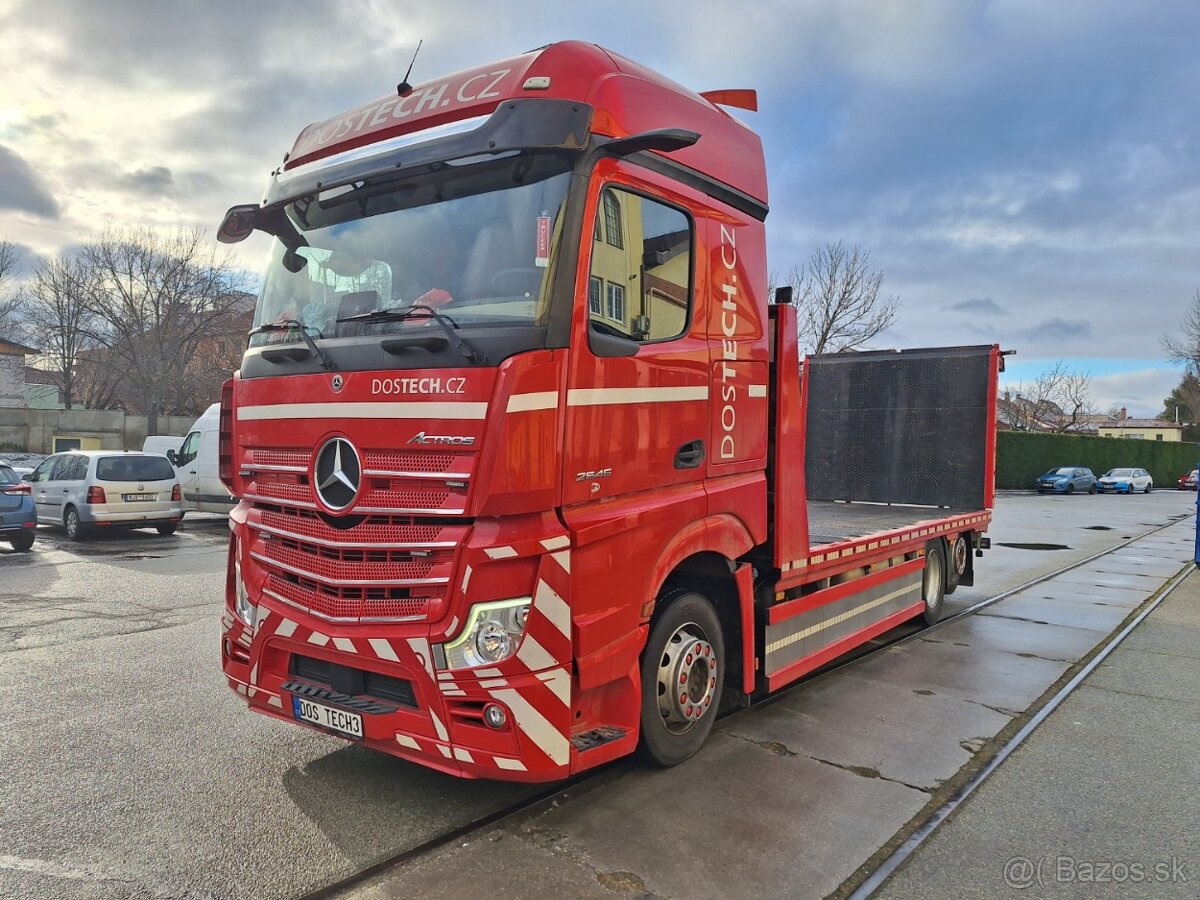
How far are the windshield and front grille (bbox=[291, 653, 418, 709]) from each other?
56.0 inches

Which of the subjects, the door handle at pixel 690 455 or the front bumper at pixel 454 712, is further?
the door handle at pixel 690 455

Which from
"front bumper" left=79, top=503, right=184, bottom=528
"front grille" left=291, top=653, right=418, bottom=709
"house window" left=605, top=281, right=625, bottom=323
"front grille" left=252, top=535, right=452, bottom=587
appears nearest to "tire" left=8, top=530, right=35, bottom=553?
"front bumper" left=79, top=503, right=184, bottom=528

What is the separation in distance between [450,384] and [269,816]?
2.18 meters

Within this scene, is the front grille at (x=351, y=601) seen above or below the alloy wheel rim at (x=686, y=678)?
above

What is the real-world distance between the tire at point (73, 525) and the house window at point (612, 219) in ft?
45.4

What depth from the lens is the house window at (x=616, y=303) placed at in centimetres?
362

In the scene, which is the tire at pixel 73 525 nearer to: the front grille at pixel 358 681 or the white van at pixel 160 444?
the white van at pixel 160 444

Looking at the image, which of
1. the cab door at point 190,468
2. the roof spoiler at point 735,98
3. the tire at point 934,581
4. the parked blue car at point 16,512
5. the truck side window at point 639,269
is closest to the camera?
the truck side window at point 639,269

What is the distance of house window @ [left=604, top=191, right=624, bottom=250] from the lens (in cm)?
360

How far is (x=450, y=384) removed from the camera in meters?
3.28

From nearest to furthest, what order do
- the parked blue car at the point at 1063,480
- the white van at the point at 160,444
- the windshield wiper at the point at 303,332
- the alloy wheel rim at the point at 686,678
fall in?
the windshield wiper at the point at 303,332 < the alloy wheel rim at the point at 686,678 < the white van at the point at 160,444 < the parked blue car at the point at 1063,480

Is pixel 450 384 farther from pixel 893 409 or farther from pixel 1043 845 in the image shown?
pixel 893 409

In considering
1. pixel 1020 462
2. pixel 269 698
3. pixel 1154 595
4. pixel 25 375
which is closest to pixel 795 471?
pixel 269 698

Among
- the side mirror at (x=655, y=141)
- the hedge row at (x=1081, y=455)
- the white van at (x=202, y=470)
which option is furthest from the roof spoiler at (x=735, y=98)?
the hedge row at (x=1081, y=455)
